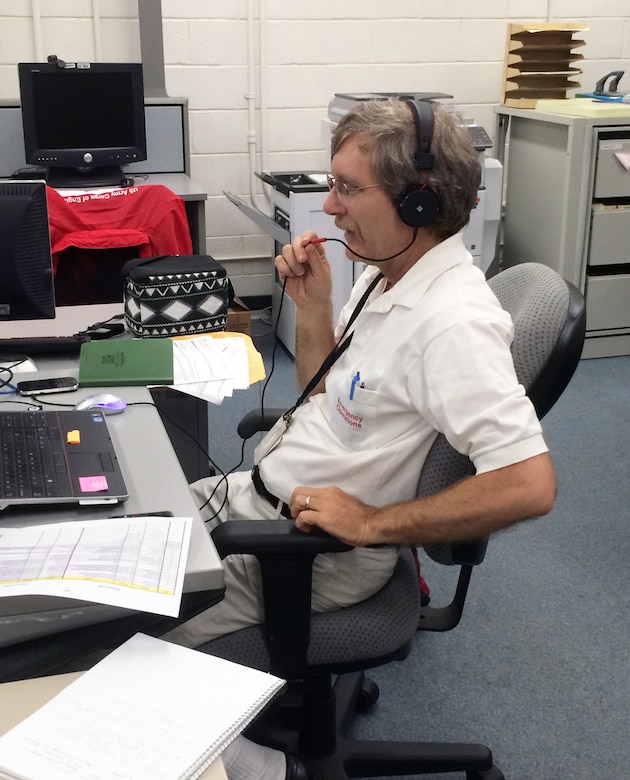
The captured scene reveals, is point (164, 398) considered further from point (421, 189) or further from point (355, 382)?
point (421, 189)

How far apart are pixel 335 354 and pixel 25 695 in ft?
2.55

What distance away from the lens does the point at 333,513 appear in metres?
1.22

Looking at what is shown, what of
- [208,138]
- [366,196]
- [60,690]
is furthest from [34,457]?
[208,138]

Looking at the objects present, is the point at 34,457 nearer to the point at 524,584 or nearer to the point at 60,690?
the point at 60,690

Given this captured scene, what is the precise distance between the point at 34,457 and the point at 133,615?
0.34 metres

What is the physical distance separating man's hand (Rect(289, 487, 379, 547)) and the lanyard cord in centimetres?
27

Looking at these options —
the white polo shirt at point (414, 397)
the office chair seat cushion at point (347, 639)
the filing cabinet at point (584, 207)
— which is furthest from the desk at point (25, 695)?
the filing cabinet at point (584, 207)

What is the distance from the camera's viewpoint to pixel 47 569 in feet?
3.24

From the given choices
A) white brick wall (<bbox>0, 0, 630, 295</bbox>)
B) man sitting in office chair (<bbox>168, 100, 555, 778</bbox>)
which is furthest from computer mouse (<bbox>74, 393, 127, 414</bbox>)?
white brick wall (<bbox>0, 0, 630, 295</bbox>)

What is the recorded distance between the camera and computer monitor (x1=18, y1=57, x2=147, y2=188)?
3.20 meters

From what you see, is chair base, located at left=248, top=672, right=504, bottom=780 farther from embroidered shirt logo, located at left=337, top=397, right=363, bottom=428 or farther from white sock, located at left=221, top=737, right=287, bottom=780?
embroidered shirt logo, located at left=337, top=397, right=363, bottom=428

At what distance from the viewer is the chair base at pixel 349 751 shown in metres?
1.52

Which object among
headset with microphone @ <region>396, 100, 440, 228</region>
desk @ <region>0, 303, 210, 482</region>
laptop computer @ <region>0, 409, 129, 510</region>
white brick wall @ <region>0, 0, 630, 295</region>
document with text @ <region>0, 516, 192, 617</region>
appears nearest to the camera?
document with text @ <region>0, 516, 192, 617</region>

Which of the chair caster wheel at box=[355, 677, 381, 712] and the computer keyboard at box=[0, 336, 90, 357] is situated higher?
the computer keyboard at box=[0, 336, 90, 357]
